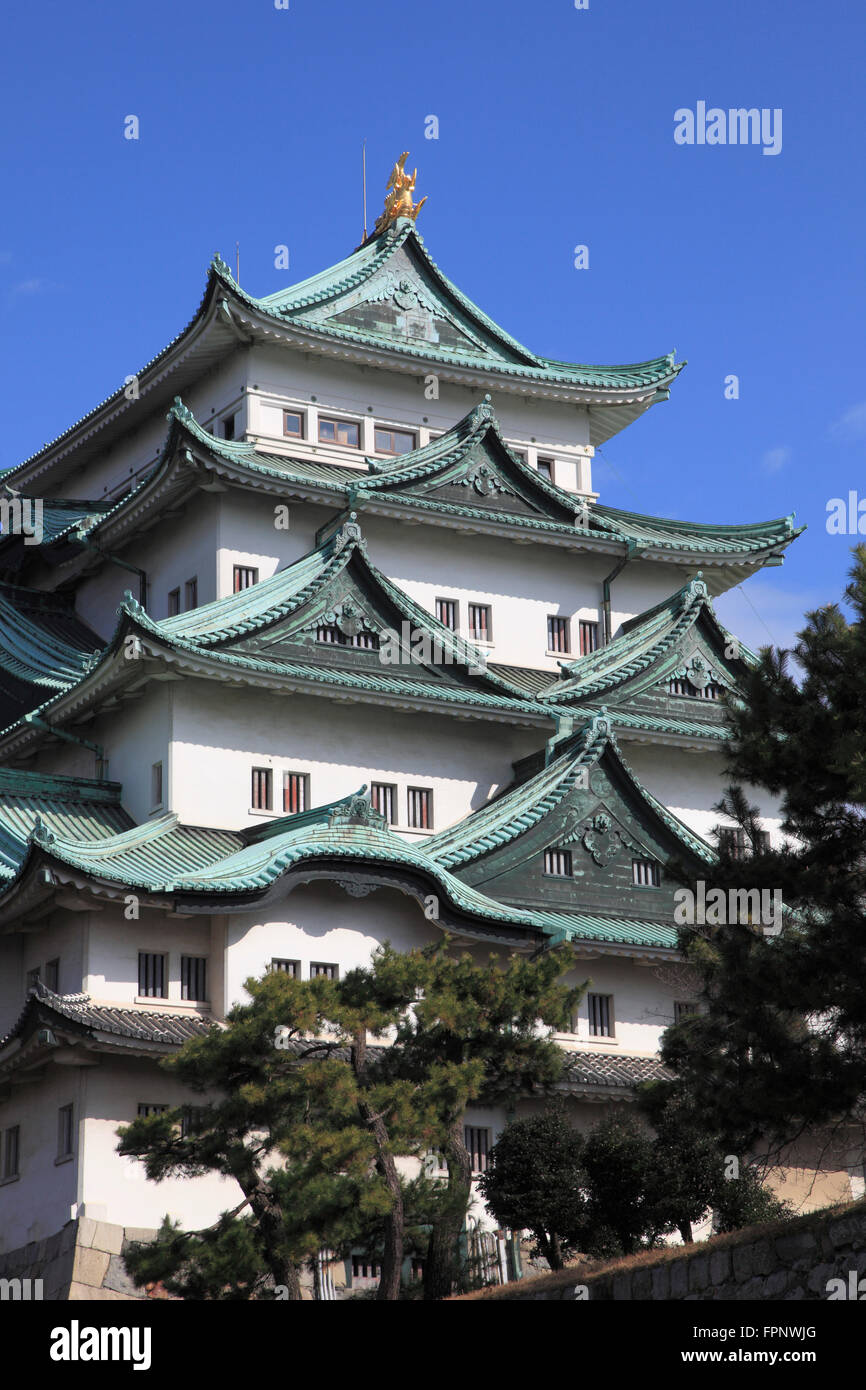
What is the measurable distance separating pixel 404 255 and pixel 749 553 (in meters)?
10.6

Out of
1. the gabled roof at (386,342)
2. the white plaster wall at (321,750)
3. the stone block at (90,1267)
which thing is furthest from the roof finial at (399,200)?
the stone block at (90,1267)

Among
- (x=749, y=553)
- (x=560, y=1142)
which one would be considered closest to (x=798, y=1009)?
(x=560, y=1142)

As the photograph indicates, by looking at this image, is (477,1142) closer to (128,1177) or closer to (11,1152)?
(128,1177)

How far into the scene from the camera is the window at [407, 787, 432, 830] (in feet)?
129

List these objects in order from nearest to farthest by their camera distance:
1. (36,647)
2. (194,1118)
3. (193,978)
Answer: (194,1118) → (193,978) → (36,647)

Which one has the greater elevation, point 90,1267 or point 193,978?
point 193,978

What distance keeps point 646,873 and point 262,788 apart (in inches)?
290

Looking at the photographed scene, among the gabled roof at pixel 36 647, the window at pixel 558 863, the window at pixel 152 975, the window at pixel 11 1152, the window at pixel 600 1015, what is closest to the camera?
the window at pixel 152 975

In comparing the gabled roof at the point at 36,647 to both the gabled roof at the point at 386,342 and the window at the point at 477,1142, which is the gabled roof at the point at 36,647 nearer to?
the gabled roof at the point at 386,342

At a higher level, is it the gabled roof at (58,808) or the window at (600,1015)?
the gabled roof at (58,808)

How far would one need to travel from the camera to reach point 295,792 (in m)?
38.2

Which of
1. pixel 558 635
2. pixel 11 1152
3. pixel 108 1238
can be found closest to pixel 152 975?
pixel 11 1152

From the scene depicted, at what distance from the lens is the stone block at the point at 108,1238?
30891 millimetres

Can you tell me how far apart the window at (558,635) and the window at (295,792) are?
26.6 ft
